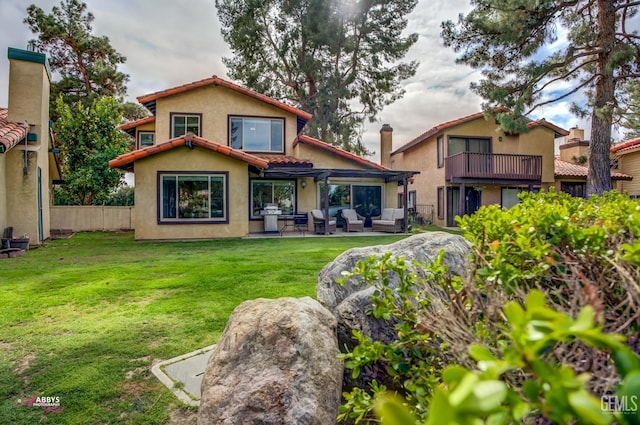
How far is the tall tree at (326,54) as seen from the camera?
21.7m

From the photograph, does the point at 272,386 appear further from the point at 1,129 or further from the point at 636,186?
the point at 636,186

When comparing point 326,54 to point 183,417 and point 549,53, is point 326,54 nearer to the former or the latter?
point 549,53

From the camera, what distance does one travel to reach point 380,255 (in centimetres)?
381

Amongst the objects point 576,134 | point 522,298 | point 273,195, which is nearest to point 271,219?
point 273,195

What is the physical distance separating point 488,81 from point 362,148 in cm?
1180

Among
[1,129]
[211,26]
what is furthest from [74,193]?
[211,26]

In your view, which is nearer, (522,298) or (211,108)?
(522,298)

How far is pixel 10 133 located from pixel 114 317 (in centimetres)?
820

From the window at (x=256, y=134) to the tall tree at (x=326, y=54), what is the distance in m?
7.36

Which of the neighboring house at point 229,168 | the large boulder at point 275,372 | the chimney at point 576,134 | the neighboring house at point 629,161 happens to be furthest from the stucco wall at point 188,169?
the chimney at point 576,134

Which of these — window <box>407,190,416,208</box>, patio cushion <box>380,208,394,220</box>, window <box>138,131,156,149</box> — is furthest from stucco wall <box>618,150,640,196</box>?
window <box>138,131,156,149</box>

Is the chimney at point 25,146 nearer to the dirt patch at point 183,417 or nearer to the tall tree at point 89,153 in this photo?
the tall tree at point 89,153

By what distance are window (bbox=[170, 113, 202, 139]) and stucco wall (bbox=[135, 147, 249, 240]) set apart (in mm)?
3220

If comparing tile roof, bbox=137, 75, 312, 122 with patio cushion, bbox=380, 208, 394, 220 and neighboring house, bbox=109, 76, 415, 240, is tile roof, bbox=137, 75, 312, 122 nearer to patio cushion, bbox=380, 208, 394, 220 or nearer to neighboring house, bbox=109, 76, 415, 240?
neighboring house, bbox=109, 76, 415, 240
